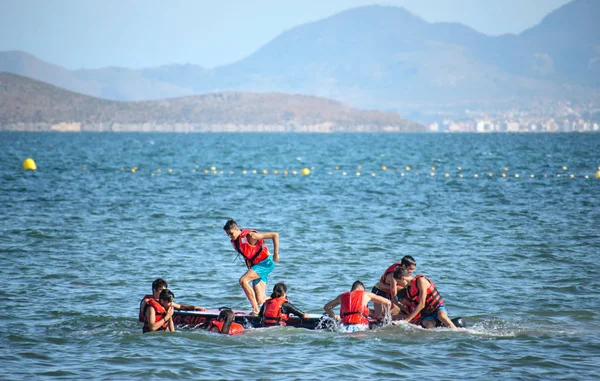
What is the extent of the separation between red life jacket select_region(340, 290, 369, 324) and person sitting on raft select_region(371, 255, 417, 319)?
1.55 feet

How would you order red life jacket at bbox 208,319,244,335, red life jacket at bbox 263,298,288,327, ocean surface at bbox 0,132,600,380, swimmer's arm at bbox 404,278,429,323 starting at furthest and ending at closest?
red life jacket at bbox 263,298,288,327
red life jacket at bbox 208,319,244,335
swimmer's arm at bbox 404,278,429,323
ocean surface at bbox 0,132,600,380

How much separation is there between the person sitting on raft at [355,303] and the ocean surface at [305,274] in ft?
1.33

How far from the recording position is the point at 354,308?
50.5 ft

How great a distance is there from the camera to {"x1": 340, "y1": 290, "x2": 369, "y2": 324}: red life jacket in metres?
15.3

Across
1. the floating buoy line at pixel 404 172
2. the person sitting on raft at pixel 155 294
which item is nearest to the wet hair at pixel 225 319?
the person sitting on raft at pixel 155 294

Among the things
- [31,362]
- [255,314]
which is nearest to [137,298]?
[255,314]

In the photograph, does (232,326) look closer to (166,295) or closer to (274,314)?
(274,314)

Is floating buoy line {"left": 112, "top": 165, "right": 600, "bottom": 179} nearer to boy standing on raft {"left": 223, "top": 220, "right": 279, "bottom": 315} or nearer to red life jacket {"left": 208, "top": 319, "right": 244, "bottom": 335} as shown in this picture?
boy standing on raft {"left": 223, "top": 220, "right": 279, "bottom": 315}

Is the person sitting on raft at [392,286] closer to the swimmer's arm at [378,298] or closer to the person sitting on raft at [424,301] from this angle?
the person sitting on raft at [424,301]

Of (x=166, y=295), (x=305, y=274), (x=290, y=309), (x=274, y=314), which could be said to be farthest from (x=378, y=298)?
(x=305, y=274)

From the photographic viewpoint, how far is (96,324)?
1616cm

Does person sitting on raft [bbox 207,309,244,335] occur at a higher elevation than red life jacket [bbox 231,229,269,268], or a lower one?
lower

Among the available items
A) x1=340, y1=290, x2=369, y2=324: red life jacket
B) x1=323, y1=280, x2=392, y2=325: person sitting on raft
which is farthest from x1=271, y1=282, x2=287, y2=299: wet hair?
x1=340, y1=290, x2=369, y2=324: red life jacket

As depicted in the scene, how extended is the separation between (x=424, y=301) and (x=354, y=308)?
133 centimetres
